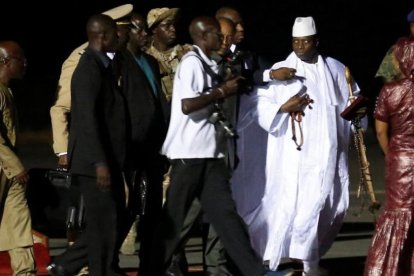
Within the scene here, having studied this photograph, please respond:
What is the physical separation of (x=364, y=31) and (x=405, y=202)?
1521 cm

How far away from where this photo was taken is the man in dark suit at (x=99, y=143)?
9.45m

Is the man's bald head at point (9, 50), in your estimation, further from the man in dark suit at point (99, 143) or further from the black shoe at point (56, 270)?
the black shoe at point (56, 270)

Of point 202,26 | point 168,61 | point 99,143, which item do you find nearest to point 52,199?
point 168,61

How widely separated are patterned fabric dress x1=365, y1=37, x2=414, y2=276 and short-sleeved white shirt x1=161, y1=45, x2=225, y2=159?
43.2 inches

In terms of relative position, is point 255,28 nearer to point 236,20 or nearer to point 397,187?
point 236,20

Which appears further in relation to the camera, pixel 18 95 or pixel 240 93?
pixel 18 95

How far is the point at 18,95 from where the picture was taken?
24.0 m

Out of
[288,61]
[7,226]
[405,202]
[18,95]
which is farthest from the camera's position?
[18,95]

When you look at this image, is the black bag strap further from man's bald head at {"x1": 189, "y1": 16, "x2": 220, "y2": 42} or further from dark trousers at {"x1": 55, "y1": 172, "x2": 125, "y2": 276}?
dark trousers at {"x1": 55, "y1": 172, "x2": 125, "y2": 276}

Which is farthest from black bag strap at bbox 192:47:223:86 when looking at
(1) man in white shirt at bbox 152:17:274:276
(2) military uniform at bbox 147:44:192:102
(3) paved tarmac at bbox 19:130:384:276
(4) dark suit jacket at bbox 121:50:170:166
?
(3) paved tarmac at bbox 19:130:384:276

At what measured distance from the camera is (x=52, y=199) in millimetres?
10922

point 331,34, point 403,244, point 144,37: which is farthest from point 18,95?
point 403,244

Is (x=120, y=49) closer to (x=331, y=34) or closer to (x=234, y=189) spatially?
(x=234, y=189)

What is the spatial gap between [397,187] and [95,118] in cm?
191
